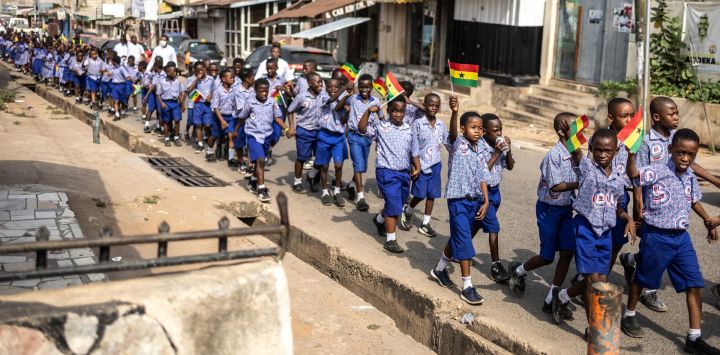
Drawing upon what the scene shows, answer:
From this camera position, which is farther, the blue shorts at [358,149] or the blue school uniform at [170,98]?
the blue school uniform at [170,98]

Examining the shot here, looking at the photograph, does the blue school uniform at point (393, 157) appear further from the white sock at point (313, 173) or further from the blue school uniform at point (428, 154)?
the white sock at point (313, 173)

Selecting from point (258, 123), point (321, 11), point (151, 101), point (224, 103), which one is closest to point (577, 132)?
point (258, 123)

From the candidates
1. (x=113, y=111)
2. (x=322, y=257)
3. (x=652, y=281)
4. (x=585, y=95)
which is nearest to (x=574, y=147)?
(x=652, y=281)

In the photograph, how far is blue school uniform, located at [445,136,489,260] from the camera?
19.5 feet

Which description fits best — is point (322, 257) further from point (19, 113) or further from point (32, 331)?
point (19, 113)

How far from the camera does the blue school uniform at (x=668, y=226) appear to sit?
514cm

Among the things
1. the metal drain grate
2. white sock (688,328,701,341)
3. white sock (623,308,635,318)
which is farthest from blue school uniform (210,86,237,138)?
white sock (688,328,701,341)

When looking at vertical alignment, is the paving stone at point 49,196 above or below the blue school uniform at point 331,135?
below

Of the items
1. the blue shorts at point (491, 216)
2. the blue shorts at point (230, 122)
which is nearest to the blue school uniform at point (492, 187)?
the blue shorts at point (491, 216)

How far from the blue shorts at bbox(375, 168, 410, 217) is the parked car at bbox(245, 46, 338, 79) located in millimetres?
10974

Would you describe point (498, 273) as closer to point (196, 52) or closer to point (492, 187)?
point (492, 187)

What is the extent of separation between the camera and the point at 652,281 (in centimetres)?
526

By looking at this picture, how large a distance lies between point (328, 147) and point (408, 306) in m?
3.76

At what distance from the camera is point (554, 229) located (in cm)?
589
